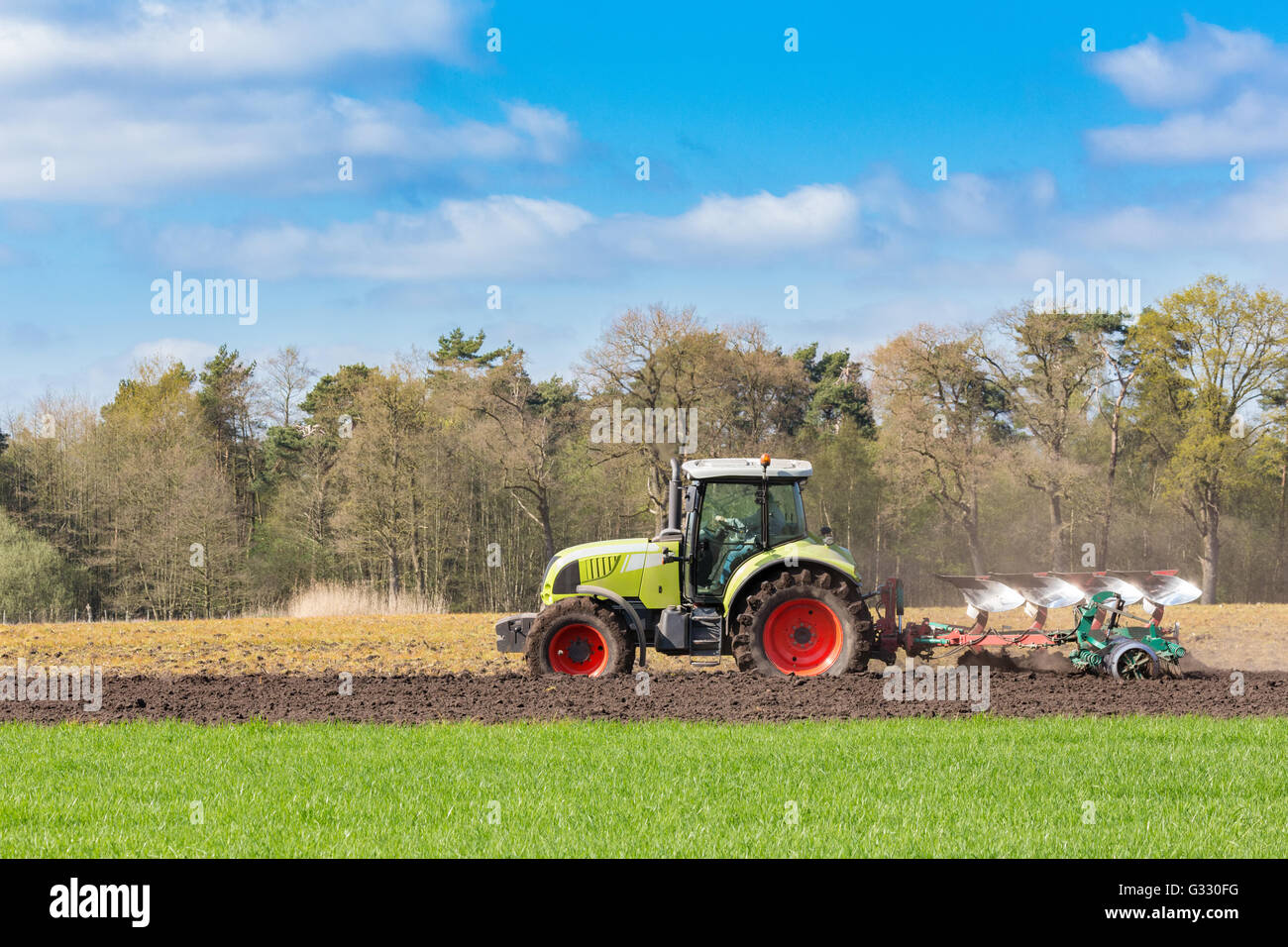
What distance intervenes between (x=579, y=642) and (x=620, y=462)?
23537 mm

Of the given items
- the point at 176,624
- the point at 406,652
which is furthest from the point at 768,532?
the point at 176,624

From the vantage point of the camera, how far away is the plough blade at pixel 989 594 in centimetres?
1289

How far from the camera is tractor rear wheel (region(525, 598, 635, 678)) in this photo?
12.3 metres

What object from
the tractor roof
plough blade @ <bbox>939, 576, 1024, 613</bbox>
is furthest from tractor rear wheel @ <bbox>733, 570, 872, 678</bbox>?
plough blade @ <bbox>939, 576, 1024, 613</bbox>

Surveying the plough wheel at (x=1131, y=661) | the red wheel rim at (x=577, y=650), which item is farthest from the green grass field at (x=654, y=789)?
the red wheel rim at (x=577, y=650)

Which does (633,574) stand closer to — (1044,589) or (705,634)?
(705,634)

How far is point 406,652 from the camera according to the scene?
16.1 meters

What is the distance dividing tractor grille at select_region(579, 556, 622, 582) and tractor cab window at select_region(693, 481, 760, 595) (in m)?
0.92

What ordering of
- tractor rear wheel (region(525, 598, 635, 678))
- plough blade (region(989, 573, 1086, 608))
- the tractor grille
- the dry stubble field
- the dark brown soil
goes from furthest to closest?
the dry stubble field
plough blade (region(989, 573, 1086, 608))
the tractor grille
tractor rear wheel (region(525, 598, 635, 678))
the dark brown soil

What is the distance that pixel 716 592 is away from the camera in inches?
494

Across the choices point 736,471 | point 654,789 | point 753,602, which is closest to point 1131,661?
point 753,602

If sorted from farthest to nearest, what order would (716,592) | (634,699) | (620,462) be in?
(620,462)
(716,592)
(634,699)

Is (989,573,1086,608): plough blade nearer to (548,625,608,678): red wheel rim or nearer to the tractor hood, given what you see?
the tractor hood

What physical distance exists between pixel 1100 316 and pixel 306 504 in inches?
1157
